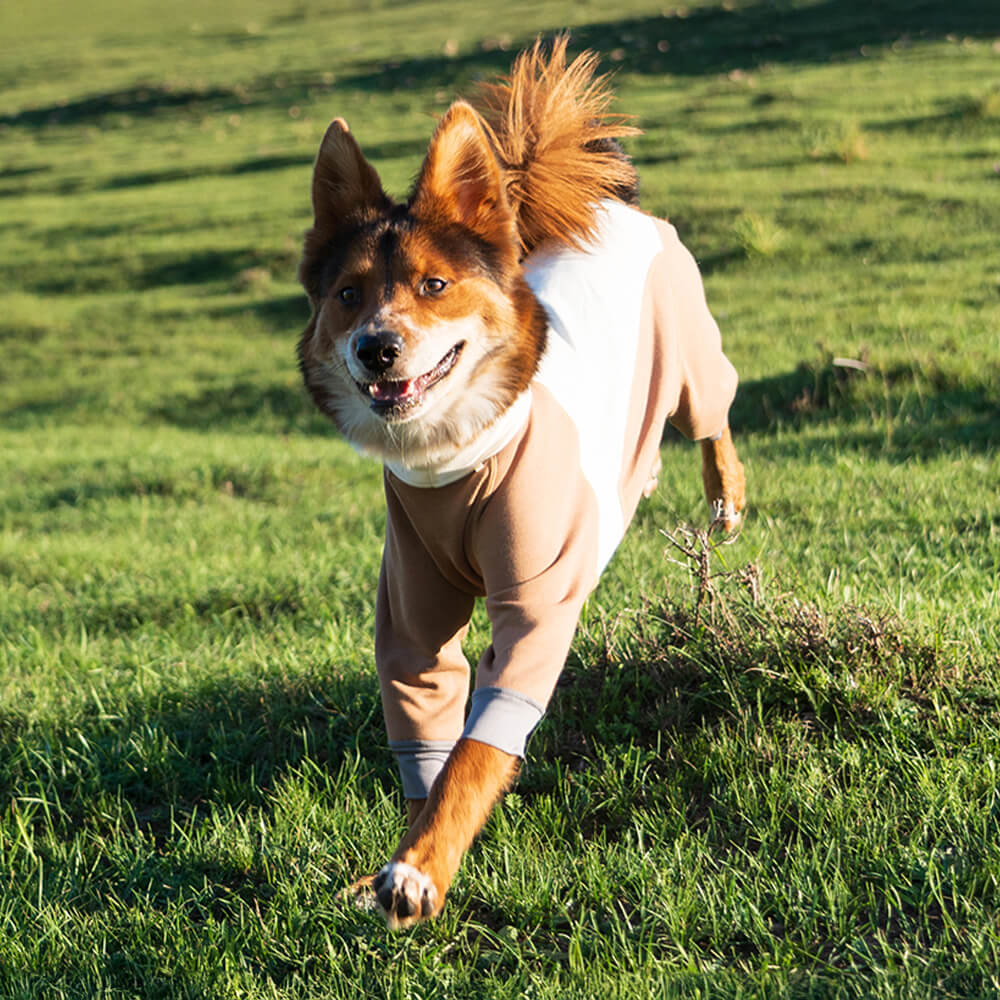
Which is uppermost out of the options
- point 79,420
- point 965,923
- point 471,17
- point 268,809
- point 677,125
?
point 471,17

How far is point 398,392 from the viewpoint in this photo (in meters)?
2.81

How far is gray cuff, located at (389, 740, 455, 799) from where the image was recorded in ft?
9.93

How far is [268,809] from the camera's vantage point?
3.44m

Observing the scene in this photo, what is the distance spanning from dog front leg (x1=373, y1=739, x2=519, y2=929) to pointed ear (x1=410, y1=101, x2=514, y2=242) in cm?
138

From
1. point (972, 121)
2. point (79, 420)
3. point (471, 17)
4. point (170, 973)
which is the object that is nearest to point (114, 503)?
point (79, 420)

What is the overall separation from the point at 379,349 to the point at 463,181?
0.65m

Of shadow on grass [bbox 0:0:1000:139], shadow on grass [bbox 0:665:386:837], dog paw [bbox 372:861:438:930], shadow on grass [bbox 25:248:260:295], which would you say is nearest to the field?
shadow on grass [bbox 0:665:386:837]

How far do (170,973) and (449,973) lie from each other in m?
0.68

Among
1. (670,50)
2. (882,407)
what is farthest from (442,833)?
(670,50)

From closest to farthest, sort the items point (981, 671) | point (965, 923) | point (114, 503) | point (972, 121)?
1. point (965, 923)
2. point (981, 671)
3. point (114, 503)
4. point (972, 121)

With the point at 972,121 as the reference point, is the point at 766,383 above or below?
below

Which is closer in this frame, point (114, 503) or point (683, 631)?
point (683, 631)

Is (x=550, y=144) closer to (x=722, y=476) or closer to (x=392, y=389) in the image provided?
(x=392, y=389)

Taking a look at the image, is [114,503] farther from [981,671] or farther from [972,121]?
[972,121]
